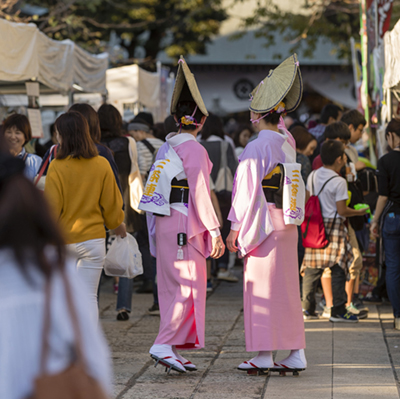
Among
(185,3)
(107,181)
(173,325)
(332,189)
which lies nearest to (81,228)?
(107,181)

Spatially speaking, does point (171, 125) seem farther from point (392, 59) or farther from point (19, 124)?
point (392, 59)

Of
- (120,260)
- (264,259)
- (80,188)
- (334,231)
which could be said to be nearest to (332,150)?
(334,231)

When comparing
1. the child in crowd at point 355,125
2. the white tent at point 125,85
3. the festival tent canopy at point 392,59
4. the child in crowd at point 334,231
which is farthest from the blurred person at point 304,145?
the white tent at point 125,85

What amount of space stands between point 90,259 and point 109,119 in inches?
86.5

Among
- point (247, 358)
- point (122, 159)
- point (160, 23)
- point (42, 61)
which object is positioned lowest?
point (247, 358)

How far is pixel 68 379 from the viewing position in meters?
1.29

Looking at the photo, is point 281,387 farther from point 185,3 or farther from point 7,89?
point 185,3

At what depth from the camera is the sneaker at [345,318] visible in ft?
20.7

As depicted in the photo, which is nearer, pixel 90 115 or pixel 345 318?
pixel 90 115

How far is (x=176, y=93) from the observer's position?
476 cm

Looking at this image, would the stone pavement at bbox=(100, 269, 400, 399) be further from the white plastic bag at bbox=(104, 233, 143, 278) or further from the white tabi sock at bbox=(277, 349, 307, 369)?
the white plastic bag at bbox=(104, 233, 143, 278)

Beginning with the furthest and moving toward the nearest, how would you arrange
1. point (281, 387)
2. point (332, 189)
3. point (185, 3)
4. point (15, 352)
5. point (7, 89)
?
point (185, 3) → point (7, 89) → point (332, 189) → point (281, 387) → point (15, 352)

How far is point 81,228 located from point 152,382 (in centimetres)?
107

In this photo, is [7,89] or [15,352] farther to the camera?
[7,89]
